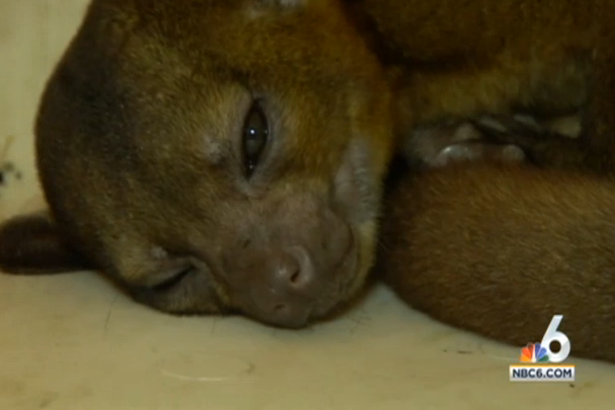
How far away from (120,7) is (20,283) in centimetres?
79

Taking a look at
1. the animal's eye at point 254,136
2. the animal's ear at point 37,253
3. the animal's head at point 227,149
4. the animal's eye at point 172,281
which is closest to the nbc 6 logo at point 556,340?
the animal's head at point 227,149

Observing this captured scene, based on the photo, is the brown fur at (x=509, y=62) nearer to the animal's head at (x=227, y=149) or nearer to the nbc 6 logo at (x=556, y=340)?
the animal's head at (x=227, y=149)

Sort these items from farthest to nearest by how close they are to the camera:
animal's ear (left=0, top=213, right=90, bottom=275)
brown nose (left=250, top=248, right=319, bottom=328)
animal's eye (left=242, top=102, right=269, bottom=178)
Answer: animal's ear (left=0, top=213, right=90, bottom=275) → animal's eye (left=242, top=102, right=269, bottom=178) → brown nose (left=250, top=248, right=319, bottom=328)

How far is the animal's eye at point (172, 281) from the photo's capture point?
7.79ft

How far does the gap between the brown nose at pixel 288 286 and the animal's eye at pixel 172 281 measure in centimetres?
31

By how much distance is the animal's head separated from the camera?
83.7 inches

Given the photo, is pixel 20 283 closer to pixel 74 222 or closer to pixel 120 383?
pixel 74 222

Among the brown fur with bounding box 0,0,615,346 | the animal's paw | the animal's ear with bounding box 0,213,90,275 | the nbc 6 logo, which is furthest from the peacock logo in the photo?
the animal's ear with bounding box 0,213,90,275

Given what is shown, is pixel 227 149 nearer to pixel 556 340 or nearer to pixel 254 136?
pixel 254 136

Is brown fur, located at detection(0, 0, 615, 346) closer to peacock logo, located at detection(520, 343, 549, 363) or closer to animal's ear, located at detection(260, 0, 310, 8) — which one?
animal's ear, located at detection(260, 0, 310, 8)

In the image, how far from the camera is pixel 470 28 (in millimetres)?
2326

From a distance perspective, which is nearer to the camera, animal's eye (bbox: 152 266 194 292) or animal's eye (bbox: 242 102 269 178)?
animal's eye (bbox: 242 102 269 178)

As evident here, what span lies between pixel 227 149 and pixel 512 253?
64 centimetres

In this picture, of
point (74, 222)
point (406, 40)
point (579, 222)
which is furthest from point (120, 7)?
point (579, 222)
